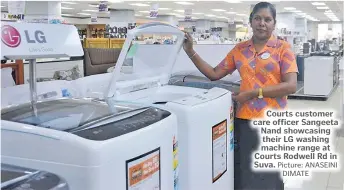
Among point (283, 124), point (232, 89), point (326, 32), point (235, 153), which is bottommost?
point (235, 153)

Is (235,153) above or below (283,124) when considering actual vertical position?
below

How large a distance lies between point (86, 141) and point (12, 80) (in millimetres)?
1089

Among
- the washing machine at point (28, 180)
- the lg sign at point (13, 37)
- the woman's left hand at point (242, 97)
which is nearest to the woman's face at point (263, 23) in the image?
the woman's left hand at point (242, 97)

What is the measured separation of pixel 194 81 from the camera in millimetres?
2834

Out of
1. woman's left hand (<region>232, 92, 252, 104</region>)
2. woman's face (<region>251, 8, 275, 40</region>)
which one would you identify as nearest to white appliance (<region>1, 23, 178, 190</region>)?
woman's left hand (<region>232, 92, 252, 104</region>)

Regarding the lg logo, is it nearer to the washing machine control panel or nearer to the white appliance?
the white appliance

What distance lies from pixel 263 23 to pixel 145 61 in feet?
4.95

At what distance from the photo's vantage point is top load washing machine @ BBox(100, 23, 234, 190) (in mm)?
1872

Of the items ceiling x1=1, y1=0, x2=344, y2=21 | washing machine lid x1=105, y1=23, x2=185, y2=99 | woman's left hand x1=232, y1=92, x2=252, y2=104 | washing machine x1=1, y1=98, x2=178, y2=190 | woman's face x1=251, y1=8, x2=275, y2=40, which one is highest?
ceiling x1=1, y1=0, x2=344, y2=21

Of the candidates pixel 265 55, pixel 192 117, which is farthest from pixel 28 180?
pixel 265 55

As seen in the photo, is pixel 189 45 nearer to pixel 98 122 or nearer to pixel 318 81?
pixel 98 122

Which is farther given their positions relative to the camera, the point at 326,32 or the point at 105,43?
the point at 326,32

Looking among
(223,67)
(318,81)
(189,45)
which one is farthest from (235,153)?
(318,81)

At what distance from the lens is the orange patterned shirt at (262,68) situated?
2.34 meters
